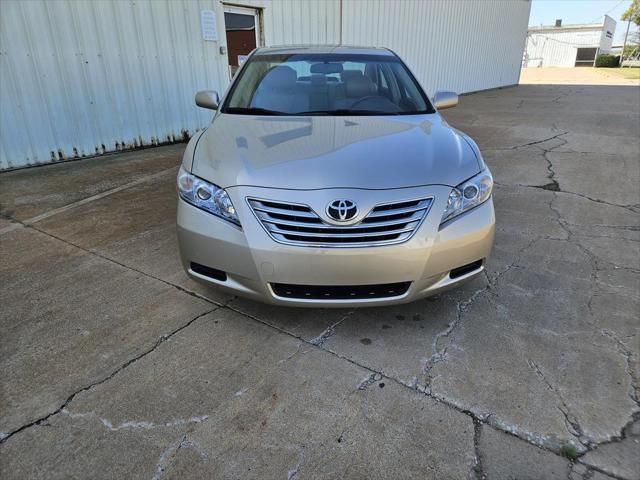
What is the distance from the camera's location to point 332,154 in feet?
8.05

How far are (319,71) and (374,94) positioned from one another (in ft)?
1.64

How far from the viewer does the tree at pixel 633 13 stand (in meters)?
47.5

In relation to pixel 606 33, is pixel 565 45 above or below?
below

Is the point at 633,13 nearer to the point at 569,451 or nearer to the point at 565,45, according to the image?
the point at 565,45

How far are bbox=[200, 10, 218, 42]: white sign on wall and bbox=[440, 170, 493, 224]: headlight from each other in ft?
21.1

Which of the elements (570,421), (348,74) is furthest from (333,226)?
(348,74)

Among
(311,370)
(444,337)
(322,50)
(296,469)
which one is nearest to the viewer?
(296,469)

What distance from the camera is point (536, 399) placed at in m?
2.06

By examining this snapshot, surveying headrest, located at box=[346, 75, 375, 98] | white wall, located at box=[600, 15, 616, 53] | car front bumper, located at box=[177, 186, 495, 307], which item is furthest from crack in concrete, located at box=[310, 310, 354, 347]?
white wall, located at box=[600, 15, 616, 53]

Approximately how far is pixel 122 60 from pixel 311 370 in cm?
602

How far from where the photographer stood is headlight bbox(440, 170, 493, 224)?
7.61ft

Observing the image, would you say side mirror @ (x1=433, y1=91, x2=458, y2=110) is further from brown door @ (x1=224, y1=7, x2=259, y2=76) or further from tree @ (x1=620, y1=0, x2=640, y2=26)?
tree @ (x1=620, y1=0, x2=640, y2=26)

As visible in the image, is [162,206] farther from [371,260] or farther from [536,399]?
[536,399]

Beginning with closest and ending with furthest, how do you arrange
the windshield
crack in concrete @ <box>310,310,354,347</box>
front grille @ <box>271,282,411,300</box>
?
front grille @ <box>271,282,411,300</box> → crack in concrete @ <box>310,310,354,347</box> → the windshield
